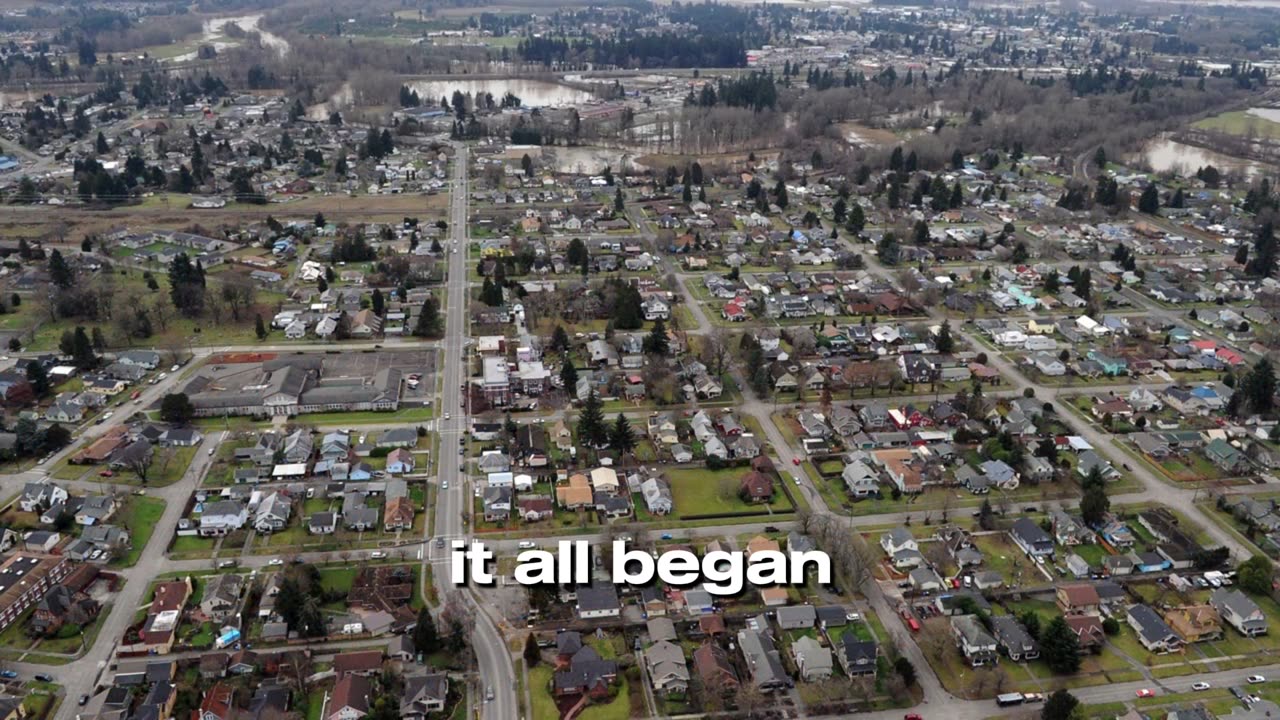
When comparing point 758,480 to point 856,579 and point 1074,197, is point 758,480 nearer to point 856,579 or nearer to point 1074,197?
point 856,579

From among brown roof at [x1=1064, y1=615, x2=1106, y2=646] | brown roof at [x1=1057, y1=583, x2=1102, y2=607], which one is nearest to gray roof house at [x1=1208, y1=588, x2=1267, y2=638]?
brown roof at [x1=1057, y1=583, x2=1102, y2=607]

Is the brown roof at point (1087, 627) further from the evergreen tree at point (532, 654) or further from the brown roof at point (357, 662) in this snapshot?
the brown roof at point (357, 662)

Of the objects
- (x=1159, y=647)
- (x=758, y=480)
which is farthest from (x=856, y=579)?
(x=1159, y=647)

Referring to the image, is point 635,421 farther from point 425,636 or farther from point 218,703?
point 218,703

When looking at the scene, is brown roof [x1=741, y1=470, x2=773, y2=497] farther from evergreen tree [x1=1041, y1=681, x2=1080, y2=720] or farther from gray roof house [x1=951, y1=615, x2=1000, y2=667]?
evergreen tree [x1=1041, y1=681, x2=1080, y2=720]

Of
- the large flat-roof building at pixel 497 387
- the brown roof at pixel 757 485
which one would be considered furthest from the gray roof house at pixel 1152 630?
the large flat-roof building at pixel 497 387
